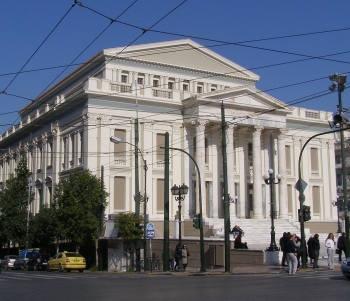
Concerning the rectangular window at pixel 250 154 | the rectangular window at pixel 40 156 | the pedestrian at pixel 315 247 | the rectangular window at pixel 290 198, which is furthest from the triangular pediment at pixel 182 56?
the pedestrian at pixel 315 247

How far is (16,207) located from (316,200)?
29.3 m

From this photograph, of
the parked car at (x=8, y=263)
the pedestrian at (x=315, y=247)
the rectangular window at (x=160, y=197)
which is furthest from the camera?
the rectangular window at (x=160, y=197)

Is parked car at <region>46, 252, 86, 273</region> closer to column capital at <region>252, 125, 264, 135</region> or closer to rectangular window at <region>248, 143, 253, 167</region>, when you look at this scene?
column capital at <region>252, 125, 264, 135</region>

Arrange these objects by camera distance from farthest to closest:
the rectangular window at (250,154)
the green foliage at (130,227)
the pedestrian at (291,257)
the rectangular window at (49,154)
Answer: the rectangular window at (49,154), the rectangular window at (250,154), the green foliage at (130,227), the pedestrian at (291,257)

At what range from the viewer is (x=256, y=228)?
46.2 metres

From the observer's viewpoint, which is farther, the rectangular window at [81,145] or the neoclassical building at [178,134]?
the rectangular window at [81,145]

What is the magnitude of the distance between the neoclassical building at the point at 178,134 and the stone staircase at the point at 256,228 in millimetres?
655

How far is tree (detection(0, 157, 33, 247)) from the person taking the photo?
174ft

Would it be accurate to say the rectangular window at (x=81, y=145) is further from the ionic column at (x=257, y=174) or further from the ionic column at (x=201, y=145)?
the ionic column at (x=257, y=174)

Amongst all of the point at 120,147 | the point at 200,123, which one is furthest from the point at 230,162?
the point at 120,147

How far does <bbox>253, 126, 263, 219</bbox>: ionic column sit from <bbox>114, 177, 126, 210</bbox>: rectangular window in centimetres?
1136

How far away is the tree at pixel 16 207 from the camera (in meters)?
53.2

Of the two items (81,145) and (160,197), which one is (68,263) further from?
(160,197)

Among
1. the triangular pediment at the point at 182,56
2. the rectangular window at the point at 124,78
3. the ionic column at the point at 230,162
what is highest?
the triangular pediment at the point at 182,56
